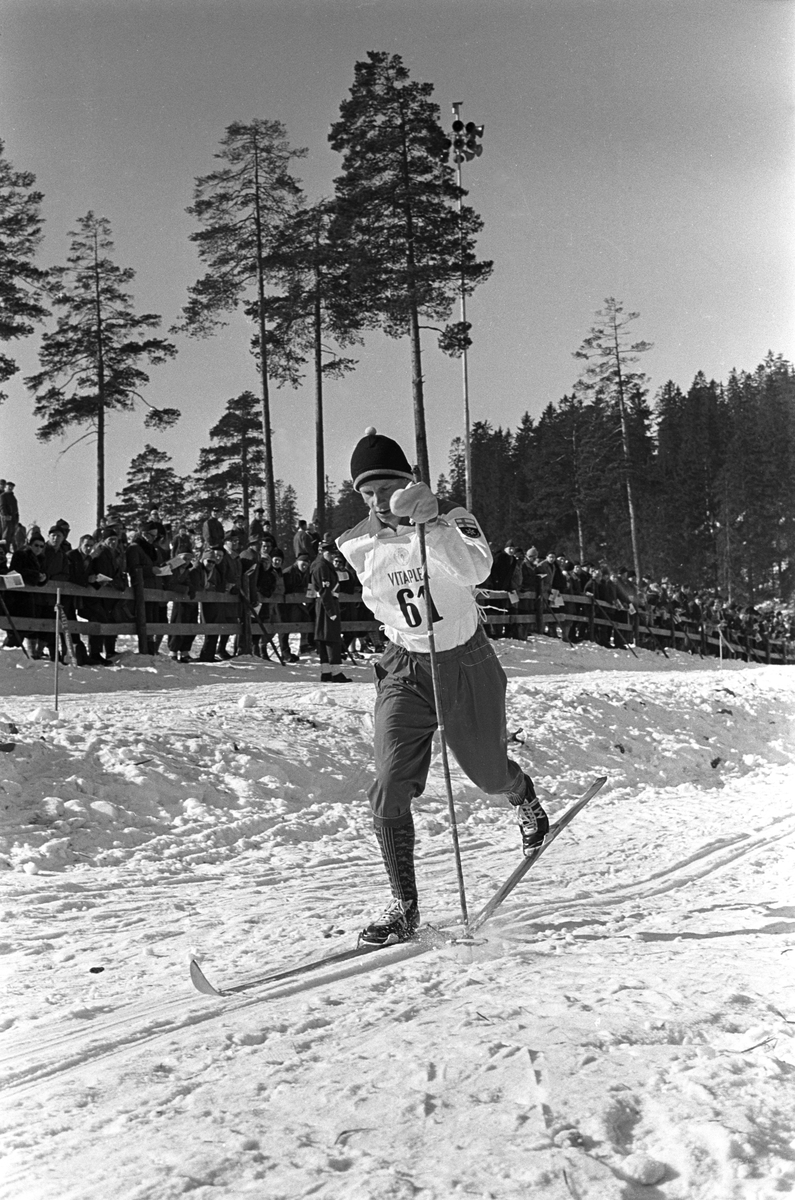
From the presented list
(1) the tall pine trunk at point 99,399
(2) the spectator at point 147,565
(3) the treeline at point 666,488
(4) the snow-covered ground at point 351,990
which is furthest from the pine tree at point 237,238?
(3) the treeline at point 666,488

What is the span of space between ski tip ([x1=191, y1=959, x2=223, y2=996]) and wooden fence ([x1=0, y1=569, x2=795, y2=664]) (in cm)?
240

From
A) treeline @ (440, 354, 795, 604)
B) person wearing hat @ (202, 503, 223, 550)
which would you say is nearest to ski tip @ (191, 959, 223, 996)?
person wearing hat @ (202, 503, 223, 550)

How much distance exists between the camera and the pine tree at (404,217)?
384 inches

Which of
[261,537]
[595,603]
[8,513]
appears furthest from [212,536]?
[595,603]

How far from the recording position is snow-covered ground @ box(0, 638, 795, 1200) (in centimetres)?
217

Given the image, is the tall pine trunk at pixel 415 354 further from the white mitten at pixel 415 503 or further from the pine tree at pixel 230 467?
the pine tree at pixel 230 467

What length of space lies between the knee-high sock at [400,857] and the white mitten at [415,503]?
54.5 inches

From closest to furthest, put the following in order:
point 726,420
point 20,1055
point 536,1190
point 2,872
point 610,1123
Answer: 1. point 536,1190
2. point 610,1123
3. point 20,1055
4. point 2,872
5. point 726,420

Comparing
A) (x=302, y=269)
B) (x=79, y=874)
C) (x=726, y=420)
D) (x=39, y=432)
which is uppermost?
(x=726, y=420)

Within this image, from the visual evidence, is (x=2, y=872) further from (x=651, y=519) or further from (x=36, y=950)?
(x=651, y=519)

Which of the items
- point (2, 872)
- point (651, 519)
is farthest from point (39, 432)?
point (651, 519)

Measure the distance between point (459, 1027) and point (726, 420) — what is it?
7114 centimetres

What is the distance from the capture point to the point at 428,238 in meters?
14.2

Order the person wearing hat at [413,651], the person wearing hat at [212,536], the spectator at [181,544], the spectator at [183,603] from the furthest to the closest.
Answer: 1. the spectator at [181,544]
2. the person wearing hat at [212,536]
3. the spectator at [183,603]
4. the person wearing hat at [413,651]
